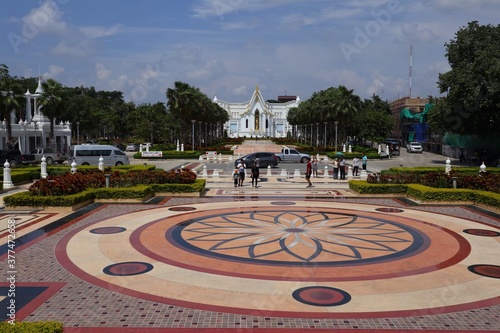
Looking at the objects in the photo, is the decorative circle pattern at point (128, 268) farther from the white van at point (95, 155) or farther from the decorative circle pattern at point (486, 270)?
the white van at point (95, 155)

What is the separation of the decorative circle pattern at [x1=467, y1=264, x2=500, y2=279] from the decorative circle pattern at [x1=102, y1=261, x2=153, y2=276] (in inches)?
292

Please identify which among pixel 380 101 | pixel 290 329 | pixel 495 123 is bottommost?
pixel 290 329

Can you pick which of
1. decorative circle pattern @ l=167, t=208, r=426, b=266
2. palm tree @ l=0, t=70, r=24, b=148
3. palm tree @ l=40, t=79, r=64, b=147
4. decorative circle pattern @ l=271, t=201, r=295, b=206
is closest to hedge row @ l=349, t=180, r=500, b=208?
decorative circle pattern @ l=271, t=201, r=295, b=206

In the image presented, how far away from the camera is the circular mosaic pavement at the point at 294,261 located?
27.9ft

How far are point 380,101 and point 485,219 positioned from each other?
244 ft

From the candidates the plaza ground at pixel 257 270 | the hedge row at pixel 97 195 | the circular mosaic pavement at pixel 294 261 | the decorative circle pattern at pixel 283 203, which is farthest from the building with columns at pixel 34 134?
the circular mosaic pavement at pixel 294 261

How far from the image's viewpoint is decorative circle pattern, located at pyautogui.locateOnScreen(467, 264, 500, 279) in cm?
997

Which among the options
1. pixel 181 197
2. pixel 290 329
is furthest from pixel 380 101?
pixel 290 329

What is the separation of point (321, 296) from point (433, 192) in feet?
44.5

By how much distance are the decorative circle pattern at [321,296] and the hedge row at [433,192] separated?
12530mm

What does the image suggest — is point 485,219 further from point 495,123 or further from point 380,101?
point 380,101

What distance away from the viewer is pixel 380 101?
3455 inches

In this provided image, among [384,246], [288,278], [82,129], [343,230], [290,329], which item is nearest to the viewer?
[290,329]

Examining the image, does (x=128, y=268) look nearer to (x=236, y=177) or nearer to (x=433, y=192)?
(x=433, y=192)
